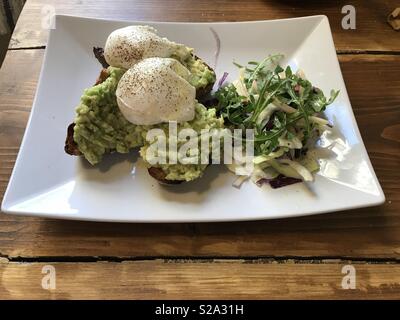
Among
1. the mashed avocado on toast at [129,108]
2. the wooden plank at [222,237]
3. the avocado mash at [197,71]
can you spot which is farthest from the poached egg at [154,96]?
Answer: the wooden plank at [222,237]

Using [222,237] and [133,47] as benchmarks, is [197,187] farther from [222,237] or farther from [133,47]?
[133,47]

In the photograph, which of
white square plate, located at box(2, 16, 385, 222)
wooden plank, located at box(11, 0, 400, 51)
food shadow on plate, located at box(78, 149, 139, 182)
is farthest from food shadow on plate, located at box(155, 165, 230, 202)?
wooden plank, located at box(11, 0, 400, 51)

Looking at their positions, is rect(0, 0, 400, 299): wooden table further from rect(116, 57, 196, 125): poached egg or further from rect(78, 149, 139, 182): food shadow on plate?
rect(116, 57, 196, 125): poached egg

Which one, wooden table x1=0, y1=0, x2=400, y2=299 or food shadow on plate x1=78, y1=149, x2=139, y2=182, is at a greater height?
food shadow on plate x1=78, y1=149, x2=139, y2=182

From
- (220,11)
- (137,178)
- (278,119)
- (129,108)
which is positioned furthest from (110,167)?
(220,11)

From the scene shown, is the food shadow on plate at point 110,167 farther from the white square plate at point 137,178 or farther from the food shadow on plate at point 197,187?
the food shadow on plate at point 197,187

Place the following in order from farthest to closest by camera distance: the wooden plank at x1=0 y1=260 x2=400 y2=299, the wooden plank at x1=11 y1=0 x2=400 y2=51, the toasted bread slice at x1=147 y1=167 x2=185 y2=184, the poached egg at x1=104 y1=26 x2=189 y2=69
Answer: the wooden plank at x1=11 y1=0 x2=400 y2=51, the poached egg at x1=104 y1=26 x2=189 y2=69, the toasted bread slice at x1=147 y1=167 x2=185 y2=184, the wooden plank at x1=0 y1=260 x2=400 y2=299
